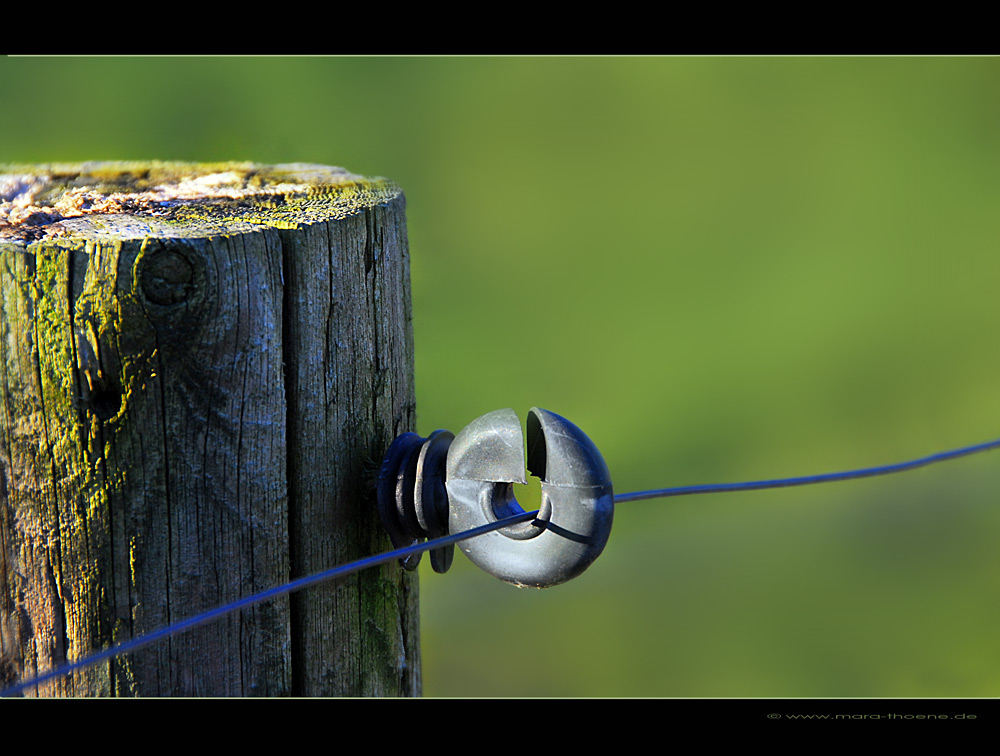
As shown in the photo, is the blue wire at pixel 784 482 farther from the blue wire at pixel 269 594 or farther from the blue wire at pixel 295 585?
the blue wire at pixel 269 594

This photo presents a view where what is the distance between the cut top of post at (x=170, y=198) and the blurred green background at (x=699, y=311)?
3.03m

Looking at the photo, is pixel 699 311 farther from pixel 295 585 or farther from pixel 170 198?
pixel 295 585

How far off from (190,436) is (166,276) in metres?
0.23

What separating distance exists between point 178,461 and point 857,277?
21.6 ft

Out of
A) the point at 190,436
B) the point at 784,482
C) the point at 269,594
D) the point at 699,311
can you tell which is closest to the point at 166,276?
the point at 190,436

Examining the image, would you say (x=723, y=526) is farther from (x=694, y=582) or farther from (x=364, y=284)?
(x=364, y=284)

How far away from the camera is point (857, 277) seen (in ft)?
23.3

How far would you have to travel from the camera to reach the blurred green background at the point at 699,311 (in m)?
4.90

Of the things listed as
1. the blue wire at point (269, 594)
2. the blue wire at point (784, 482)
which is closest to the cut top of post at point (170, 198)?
the blue wire at point (269, 594)

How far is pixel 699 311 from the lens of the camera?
6.83 meters

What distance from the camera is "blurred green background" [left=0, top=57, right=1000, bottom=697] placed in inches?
193

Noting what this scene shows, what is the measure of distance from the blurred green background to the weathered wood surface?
10.5 feet

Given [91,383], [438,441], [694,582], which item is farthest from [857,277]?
[91,383]

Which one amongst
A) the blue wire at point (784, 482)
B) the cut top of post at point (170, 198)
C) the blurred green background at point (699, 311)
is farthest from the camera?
the blurred green background at point (699, 311)
